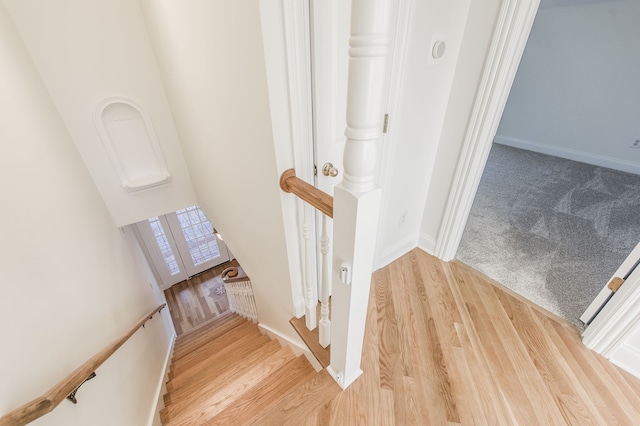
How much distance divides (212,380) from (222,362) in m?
0.29

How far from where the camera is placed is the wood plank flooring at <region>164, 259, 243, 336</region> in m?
4.26

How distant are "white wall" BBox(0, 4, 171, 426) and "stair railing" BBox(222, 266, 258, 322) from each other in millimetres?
1165

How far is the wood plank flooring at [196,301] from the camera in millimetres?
4262

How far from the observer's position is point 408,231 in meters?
2.06

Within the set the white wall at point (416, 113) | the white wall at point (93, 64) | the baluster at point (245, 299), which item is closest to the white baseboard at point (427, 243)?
the white wall at point (416, 113)

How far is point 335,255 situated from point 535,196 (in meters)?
3.22

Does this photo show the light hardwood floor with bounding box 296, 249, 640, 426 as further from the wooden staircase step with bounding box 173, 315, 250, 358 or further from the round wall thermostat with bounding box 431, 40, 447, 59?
the wooden staircase step with bounding box 173, 315, 250, 358

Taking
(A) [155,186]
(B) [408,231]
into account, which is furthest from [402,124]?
(A) [155,186]

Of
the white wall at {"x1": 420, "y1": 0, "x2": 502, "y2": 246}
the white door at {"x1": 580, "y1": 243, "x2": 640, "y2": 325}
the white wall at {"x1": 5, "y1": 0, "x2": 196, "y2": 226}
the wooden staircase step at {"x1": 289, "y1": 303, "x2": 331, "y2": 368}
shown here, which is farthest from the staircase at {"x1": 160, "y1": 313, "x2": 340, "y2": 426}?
the white wall at {"x1": 5, "y1": 0, "x2": 196, "y2": 226}

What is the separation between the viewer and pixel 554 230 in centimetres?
245

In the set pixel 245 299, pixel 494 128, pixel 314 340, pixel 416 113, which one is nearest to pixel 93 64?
pixel 416 113

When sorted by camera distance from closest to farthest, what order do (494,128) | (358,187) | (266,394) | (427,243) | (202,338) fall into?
(358,187) → (266,394) → (494,128) → (427,243) → (202,338)

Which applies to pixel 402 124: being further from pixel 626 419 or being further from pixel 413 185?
pixel 626 419

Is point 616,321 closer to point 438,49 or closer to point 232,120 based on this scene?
point 438,49
